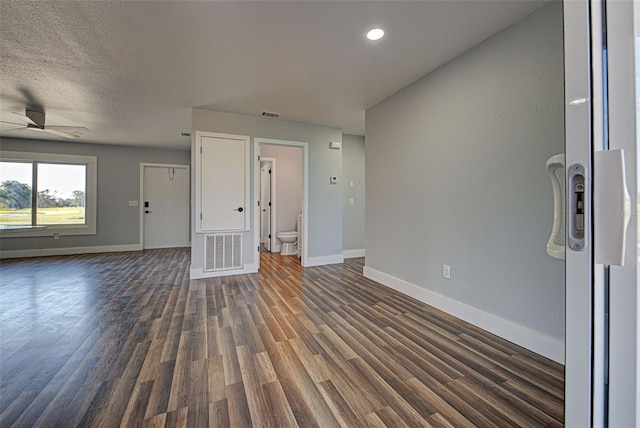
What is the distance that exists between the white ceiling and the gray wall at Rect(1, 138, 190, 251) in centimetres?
208

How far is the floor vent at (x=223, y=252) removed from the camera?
383cm

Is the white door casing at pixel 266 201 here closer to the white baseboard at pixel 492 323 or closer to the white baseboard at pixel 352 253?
the white baseboard at pixel 352 253

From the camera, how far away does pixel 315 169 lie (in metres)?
4.45

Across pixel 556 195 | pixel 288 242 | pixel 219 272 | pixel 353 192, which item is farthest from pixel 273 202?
pixel 556 195

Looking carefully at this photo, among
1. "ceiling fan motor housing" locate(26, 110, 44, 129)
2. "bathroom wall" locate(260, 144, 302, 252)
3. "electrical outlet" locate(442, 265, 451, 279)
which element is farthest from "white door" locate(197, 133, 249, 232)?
"electrical outlet" locate(442, 265, 451, 279)

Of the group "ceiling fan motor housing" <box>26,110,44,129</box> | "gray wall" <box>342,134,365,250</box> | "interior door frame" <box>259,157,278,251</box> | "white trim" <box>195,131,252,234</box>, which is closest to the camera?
"ceiling fan motor housing" <box>26,110,44,129</box>

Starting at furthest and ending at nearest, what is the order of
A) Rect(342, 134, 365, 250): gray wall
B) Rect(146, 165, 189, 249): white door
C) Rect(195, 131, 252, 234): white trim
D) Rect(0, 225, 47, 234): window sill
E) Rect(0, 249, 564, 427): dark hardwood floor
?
Rect(146, 165, 189, 249): white door
Rect(342, 134, 365, 250): gray wall
Rect(0, 225, 47, 234): window sill
Rect(195, 131, 252, 234): white trim
Rect(0, 249, 564, 427): dark hardwood floor

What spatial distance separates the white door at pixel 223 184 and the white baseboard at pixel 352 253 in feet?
6.43

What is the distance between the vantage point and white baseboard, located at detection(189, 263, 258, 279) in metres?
3.76

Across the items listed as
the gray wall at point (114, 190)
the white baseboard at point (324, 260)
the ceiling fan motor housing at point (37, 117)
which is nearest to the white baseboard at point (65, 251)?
the gray wall at point (114, 190)

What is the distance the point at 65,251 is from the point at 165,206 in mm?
2015

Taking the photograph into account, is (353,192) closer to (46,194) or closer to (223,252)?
(223,252)

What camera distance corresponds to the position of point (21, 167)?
16.8 feet

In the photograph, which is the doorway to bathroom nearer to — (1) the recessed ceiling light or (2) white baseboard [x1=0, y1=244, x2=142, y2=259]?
(2) white baseboard [x1=0, y1=244, x2=142, y2=259]
